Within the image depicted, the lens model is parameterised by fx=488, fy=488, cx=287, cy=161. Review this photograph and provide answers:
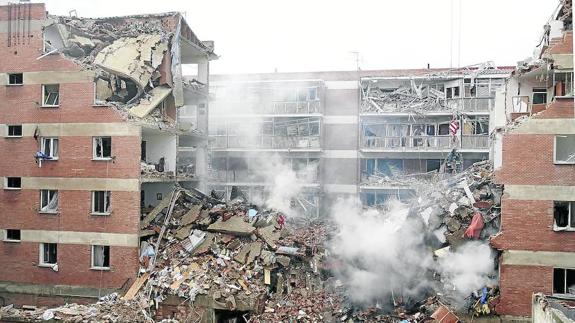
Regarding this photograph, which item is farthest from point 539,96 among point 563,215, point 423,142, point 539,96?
point 423,142

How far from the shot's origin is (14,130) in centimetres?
2255

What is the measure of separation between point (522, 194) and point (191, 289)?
1304cm

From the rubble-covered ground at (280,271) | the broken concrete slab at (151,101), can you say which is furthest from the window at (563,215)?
the broken concrete slab at (151,101)

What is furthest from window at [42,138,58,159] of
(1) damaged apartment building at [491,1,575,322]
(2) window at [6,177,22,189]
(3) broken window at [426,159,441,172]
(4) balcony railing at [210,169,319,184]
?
(3) broken window at [426,159,441,172]

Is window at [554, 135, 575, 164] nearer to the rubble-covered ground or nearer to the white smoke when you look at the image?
the rubble-covered ground

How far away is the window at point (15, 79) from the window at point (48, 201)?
5.23 meters

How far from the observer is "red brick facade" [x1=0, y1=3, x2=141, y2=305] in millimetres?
21062

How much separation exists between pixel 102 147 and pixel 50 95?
361 cm

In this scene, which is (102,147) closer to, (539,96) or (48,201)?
(48,201)

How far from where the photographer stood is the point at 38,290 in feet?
71.2

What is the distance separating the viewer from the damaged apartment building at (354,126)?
31.9m

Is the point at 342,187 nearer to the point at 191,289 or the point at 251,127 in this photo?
the point at 251,127

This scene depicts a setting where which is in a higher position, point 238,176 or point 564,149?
point 564,149

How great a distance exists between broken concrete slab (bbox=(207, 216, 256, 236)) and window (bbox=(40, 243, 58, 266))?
702 centimetres
